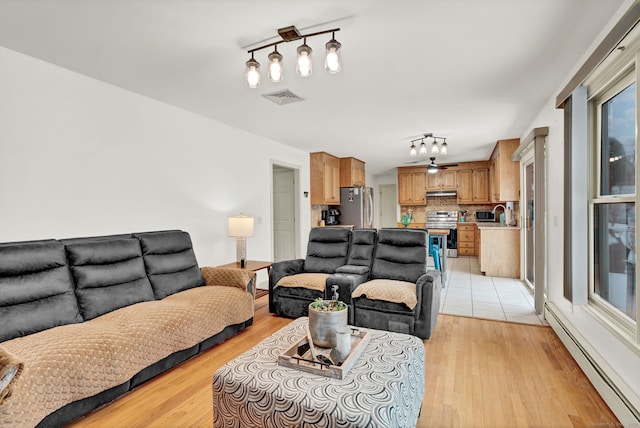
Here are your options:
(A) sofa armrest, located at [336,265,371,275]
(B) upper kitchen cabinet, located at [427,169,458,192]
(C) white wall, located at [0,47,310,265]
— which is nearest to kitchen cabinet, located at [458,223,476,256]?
(B) upper kitchen cabinet, located at [427,169,458,192]

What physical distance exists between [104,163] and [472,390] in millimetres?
3522

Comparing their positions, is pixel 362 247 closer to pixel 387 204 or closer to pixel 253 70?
pixel 253 70

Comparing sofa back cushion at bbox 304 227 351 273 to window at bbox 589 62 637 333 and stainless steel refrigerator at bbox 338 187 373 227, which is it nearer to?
window at bbox 589 62 637 333

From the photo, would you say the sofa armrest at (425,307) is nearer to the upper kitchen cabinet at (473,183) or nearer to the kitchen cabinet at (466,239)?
the kitchen cabinet at (466,239)

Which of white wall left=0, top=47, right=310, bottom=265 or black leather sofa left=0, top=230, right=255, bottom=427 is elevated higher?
white wall left=0, top=47, right=310, bottom=265

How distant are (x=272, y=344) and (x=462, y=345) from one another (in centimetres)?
189

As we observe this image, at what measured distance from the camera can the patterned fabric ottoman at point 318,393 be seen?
1312mm

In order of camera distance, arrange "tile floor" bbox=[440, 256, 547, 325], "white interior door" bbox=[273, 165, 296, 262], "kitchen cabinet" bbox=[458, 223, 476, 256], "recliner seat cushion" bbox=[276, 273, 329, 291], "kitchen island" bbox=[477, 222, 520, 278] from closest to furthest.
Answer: "recliner seat cushion" bbox=[276, 273, 329, 291]
"tile floor" bbox=[440, 256, 547, 325]
"kitchen island" bbox=[477, 222, 520, 278]
"white interior door" bbox=[273, 165, 296, 262]
"kitchen cabinet" bbox=[458, 223, 476, 256]

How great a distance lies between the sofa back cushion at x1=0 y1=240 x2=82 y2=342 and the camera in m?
2.02

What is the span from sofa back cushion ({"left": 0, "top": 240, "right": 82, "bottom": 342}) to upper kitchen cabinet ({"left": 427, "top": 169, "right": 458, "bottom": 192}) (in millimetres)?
8019

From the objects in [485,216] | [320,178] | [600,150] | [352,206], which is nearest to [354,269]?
[600,150]

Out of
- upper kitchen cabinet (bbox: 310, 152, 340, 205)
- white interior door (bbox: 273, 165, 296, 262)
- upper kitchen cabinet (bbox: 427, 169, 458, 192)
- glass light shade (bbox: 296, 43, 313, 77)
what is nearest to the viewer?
glass light shade (bbox: 296, 43, 313, 77)

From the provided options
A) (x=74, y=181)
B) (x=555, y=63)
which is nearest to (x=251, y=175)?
(x=74, y=181)

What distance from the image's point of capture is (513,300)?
419cm
